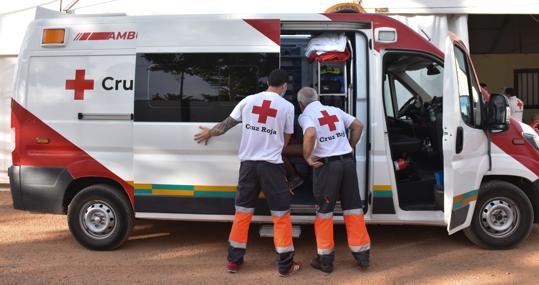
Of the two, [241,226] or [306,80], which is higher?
[306,80]

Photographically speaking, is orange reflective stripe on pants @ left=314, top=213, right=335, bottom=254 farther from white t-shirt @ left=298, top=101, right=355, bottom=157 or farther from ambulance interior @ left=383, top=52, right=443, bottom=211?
ambulance interior @ left=383, top=52, right=443, bottom=211

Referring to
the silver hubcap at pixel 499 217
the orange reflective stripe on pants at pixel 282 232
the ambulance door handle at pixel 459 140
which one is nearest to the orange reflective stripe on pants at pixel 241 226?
the orange reflective stripe on pants at pixel 282 232

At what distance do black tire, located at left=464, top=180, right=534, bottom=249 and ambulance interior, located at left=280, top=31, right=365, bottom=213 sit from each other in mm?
1423

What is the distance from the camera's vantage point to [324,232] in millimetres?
4297

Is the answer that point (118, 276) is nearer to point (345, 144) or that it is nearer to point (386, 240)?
point (345, 144)

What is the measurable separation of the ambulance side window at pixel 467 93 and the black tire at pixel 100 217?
335cm

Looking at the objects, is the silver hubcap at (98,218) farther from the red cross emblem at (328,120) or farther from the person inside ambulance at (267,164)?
the red cross emblem at (328,120)

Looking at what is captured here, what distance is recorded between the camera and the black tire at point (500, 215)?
4809 mm

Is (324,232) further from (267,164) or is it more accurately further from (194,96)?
(194,96)

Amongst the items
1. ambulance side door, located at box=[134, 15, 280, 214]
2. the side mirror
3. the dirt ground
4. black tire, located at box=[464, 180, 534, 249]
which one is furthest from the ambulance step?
the side mirror

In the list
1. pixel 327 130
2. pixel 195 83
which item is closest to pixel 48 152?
pixel 195 83

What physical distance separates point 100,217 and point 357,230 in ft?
8.44

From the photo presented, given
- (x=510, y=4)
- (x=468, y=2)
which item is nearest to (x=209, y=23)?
(x=468, y=2)

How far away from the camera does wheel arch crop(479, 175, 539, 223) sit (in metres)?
4.86
